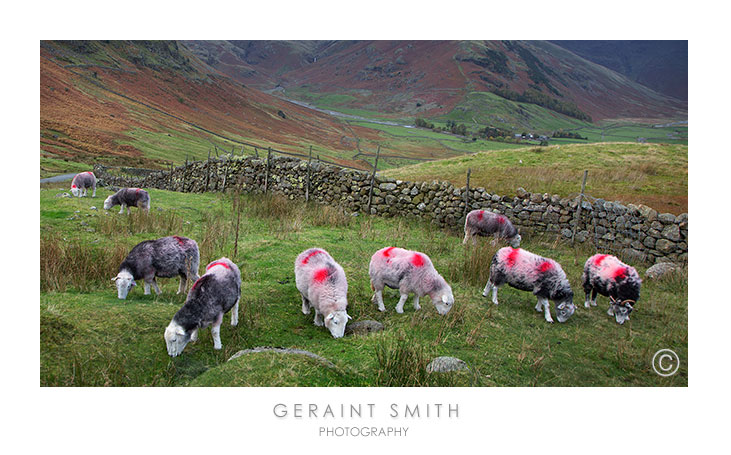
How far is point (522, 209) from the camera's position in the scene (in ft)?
46.5

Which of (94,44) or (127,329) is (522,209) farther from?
(94,44)

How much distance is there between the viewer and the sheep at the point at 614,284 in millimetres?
7352

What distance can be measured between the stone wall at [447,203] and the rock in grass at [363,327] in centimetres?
918

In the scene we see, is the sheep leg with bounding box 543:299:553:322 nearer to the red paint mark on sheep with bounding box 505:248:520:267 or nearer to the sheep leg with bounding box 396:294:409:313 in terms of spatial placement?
the red paint mark on sheep with bounding box 505:248:520:267

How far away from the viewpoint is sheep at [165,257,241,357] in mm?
4809

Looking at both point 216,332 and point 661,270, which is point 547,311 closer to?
point 661,270

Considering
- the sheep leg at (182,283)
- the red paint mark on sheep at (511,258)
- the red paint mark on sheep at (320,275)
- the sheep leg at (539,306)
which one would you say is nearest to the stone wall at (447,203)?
the sheep leg at (539,306)

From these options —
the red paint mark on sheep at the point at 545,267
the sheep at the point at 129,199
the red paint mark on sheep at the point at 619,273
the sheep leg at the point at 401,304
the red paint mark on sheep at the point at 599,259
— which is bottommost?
the sheep leg at the point at 401,304

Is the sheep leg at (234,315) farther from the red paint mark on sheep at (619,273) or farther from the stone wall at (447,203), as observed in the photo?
the stone wall at (447,203)

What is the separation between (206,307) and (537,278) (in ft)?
18.3

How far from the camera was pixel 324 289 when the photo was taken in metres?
6.11

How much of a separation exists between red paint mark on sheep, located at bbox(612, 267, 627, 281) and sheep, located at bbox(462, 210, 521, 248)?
4.74 meters

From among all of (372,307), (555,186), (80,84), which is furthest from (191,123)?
(372,307)

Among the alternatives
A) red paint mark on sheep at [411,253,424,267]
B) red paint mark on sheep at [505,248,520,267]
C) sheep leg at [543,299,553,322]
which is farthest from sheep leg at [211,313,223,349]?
sheep leg at [543,299,553,322]
